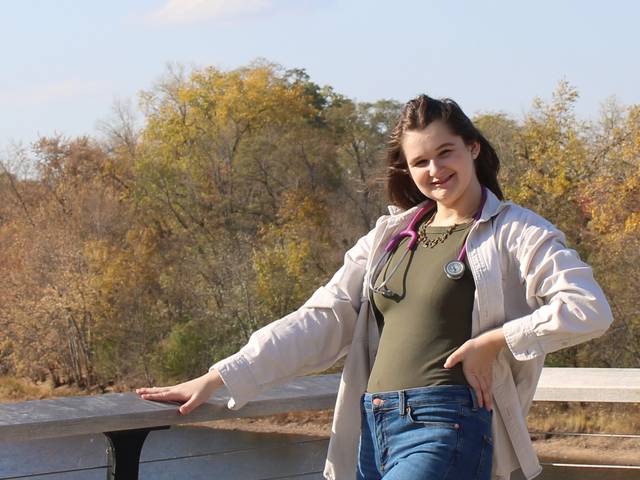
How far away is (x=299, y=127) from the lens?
38406 millimetres

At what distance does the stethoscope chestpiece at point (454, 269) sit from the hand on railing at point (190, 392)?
587 millimetres

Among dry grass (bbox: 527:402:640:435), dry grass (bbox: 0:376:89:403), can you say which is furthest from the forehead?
dry grass (bbox: 0:376:89:403)

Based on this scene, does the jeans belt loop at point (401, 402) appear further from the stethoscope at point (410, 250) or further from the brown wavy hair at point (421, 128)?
the brown wavy hair at point (421, 128)

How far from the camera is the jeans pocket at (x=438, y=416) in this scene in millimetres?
2172

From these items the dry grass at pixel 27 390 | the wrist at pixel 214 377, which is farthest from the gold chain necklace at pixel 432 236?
the dry grass at pixel 27 390

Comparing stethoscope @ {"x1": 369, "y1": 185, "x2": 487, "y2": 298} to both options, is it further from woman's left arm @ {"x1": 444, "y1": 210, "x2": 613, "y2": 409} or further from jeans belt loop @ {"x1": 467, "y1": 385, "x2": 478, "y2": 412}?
jeans belt loop @ {"x1": 467, "y1": 385, "x2": 478, "y2": 412}

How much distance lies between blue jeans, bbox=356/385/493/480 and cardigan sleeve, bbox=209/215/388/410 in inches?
11.0

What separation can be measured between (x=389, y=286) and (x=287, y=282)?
84.0ft

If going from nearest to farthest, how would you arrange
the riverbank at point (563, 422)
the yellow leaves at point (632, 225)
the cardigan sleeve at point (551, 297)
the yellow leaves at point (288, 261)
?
the cardigan sleeve at point (551, 297) → the riverbank at point (563, 422) → the yellow leaves at point (632, 225) → the yellow leaves at point (288, 261)

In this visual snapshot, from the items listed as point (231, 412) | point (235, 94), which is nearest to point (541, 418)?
point (231, 412)

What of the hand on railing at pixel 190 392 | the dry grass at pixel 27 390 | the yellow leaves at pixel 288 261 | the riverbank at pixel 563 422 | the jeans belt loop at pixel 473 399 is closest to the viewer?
the jeans belt loop at pixel 473 399

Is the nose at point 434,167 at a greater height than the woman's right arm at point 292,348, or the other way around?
the nose at point 434,167

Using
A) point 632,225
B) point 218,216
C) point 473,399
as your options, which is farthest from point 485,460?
point 218,216

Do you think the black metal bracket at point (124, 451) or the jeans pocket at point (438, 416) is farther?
A: the black metal bracket at point (124, 451)
